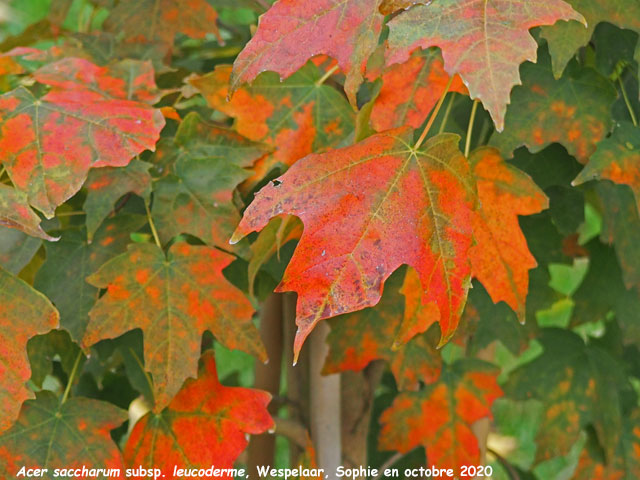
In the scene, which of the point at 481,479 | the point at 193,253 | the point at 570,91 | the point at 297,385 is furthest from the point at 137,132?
the point at 481,479

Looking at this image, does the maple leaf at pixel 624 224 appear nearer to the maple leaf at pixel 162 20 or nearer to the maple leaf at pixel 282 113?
the maple leaf at pixel 282 113

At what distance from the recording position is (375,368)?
1.15 metres

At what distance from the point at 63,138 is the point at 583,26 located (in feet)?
1.46

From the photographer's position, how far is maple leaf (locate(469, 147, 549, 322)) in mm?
727

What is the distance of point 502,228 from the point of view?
0.74 metres

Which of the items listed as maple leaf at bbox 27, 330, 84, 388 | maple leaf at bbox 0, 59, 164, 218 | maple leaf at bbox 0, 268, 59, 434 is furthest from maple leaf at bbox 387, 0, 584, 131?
maple leaf at bbox 27, 330, 84, 388

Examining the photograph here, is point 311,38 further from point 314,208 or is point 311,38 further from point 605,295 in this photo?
point 605,295

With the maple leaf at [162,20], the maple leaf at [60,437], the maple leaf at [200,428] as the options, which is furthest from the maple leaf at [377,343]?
the maple leaf at [162,20]

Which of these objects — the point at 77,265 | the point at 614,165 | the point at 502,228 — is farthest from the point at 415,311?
the point at 77,265

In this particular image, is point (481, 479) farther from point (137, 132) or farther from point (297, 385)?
point (137, 132)

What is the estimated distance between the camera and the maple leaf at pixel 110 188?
0.75m

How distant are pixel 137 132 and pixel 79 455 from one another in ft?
0.98

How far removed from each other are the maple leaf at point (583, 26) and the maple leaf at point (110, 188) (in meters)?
0.37

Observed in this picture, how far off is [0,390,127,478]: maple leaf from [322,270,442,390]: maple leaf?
247 millimetres
